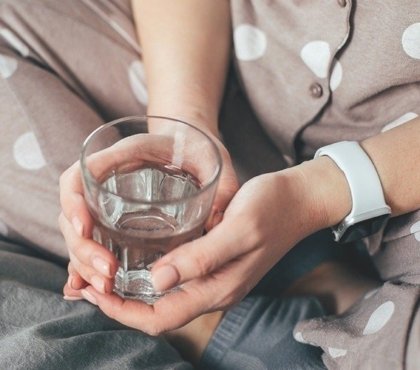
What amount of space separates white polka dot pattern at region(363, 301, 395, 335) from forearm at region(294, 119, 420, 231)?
0.32 ft

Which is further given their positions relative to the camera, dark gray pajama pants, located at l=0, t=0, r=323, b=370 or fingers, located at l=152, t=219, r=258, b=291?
dark gray pajama pants, located at l=0, t=0, r=323, b=370

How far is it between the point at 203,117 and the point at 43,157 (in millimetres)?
188

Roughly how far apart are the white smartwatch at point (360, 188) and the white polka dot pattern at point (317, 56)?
102 millimetres

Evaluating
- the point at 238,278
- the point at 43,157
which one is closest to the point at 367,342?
the point at 238,278

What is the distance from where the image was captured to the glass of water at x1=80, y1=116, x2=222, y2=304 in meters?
0.56

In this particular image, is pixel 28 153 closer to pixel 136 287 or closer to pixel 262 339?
pixel 136 287

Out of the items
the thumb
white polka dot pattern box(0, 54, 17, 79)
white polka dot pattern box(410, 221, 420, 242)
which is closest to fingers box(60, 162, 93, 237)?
the thumb

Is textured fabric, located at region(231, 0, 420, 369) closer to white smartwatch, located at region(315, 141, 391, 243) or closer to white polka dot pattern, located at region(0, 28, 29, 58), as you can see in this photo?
white smartwatch, located at region(315, 141, 391, 243)

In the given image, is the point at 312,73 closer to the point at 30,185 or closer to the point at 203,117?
the point at 203,117

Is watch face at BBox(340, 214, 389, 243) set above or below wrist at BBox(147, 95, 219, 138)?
below

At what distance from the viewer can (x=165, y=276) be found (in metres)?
0.57

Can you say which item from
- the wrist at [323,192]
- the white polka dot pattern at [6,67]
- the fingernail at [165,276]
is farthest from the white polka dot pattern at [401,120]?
the white polka dot pattern at [6,67]

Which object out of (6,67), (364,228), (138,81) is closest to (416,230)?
(364,228)

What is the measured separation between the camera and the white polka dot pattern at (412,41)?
2.30 ft
